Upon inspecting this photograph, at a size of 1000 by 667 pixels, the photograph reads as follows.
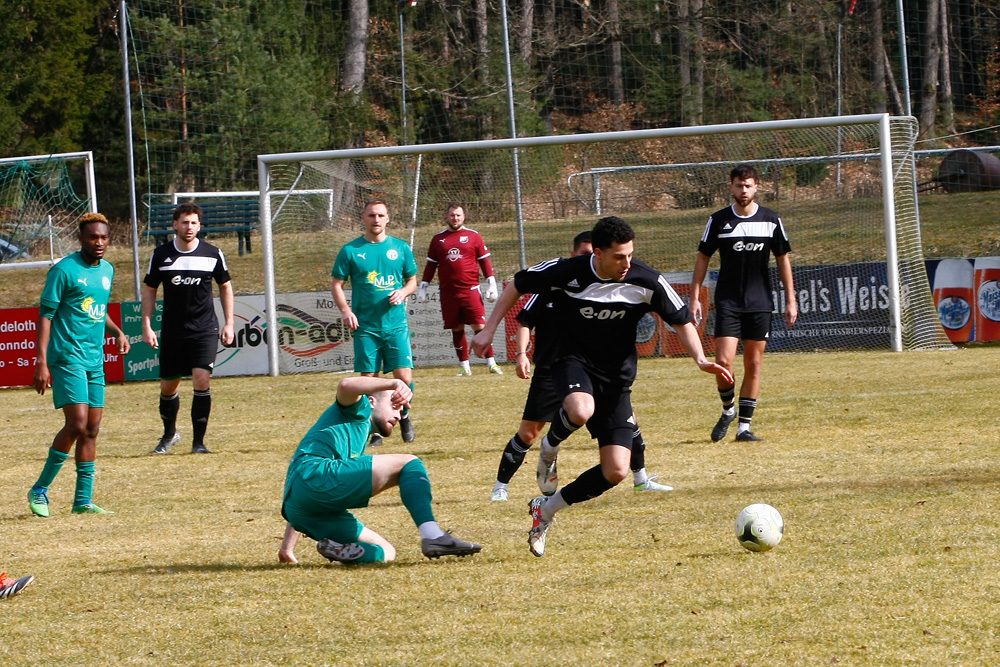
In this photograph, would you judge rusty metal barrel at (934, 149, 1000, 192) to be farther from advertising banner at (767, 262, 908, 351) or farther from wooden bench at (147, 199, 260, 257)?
wooden bench at (147, 199, 260, 257)

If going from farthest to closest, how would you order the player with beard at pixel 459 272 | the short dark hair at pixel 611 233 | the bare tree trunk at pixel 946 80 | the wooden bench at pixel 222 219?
the wooden bench at pixel 222 219 → the bare tree trunk at pixel 946 80 → the player with beard at pixel 459 272 → the short dark hair at pixel 611 233

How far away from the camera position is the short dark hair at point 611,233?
242 inches

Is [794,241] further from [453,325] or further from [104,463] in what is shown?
[104,463]

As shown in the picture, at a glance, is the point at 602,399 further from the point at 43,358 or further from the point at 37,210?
the point at 37,210

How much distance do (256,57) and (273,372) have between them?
721 cm

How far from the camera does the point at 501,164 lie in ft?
62.5

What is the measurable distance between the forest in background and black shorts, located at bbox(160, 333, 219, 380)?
37.2ft

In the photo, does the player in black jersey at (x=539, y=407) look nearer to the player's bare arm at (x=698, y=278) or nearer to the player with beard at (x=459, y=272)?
the player's bare arm at (x=698, y=278)

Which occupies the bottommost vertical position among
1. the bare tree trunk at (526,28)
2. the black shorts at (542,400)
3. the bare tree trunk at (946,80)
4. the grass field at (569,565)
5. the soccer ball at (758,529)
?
the grass field at (569,565)

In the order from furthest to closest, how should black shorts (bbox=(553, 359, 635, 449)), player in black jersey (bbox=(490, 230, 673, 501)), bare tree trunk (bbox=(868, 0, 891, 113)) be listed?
bare tree trunk (bbox=(868, 0, 891, 113))
player in black jersey (bbox=(490, 230, 673, 501))
black shorts (bbox=(553, 359, 635, 449))

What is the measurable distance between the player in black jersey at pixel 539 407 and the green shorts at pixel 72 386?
2.68 meters

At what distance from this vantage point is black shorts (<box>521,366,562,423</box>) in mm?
7516

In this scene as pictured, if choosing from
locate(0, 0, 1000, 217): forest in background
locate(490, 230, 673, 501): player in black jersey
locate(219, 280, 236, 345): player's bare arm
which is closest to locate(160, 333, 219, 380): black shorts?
locate(219, 280, 236, 345): player's bare arm

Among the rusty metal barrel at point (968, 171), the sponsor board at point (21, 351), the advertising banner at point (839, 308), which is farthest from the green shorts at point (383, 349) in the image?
the rusty metal barrel at point (968, 171)
